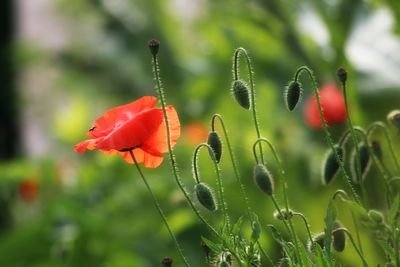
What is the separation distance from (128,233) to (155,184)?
0.65ft

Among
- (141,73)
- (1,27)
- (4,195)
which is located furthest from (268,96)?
(1,27)

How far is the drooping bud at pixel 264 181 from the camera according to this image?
83 centimetres

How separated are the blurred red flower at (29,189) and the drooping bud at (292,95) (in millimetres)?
1491

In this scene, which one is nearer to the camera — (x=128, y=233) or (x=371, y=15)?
(x=128, y=233)

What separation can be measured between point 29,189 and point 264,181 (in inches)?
62.6

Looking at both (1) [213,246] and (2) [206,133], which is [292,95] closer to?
(1) [213,246]

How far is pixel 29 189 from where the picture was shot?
2.36m

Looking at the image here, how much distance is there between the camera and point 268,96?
7.36 ft

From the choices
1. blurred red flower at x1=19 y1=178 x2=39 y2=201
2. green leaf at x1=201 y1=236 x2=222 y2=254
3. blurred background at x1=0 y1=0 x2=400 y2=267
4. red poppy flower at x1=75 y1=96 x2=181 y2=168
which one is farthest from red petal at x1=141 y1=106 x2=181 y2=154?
blurred red flower at x1=19 y1=178 x2=39 y2=201

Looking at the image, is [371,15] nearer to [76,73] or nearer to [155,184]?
[155,184]

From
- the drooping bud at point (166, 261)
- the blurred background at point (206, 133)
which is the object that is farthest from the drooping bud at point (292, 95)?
the blurred background at point (206, 133)

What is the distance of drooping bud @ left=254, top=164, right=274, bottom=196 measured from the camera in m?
0.83

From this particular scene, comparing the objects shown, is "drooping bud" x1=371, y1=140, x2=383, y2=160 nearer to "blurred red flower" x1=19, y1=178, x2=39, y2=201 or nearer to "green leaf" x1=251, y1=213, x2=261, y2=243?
"green leaf" x1=251, y1=213, x2=261, y2=243

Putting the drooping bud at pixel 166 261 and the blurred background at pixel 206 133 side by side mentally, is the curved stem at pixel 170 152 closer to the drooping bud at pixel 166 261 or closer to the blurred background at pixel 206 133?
the drooping bud at pixel 166 261
